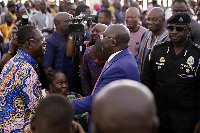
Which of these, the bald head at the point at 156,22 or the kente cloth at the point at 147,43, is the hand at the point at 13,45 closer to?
the kente cloth at the point at 147,43

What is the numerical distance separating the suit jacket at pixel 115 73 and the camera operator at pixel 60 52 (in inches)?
77.5

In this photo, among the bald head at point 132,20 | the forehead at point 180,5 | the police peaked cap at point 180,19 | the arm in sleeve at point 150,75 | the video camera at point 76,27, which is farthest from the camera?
the bald head at point 132,20

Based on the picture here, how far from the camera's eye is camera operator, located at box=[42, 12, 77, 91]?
192 inches

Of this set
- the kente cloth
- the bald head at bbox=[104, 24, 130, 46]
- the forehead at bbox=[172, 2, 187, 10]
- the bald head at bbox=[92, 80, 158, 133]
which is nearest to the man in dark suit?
the forehead at bbox=[172, 2, 187, 10]

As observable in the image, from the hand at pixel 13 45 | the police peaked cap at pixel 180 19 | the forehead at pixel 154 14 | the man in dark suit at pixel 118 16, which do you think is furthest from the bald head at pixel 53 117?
the man in dark suit at pixel 118 16

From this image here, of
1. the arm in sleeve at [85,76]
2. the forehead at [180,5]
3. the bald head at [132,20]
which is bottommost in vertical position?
the arm in sleeve at [85,76]

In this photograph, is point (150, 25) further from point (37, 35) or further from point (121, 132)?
point (121, 132)

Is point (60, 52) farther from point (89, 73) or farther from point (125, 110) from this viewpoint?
point (125, 110)

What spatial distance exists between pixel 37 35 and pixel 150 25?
6.63 feet

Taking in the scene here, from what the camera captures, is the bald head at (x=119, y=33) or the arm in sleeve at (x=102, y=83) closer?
the arm in sleeve at (x=102, y=83)

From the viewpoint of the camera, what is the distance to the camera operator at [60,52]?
4879 mm

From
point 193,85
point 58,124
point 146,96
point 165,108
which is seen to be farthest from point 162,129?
point 146,96

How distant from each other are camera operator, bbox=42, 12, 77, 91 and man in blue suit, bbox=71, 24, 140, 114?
1.92 metres

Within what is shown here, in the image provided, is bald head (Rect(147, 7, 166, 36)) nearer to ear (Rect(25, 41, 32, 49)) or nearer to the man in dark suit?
ear (Rect(25, 41, 32, 49))
